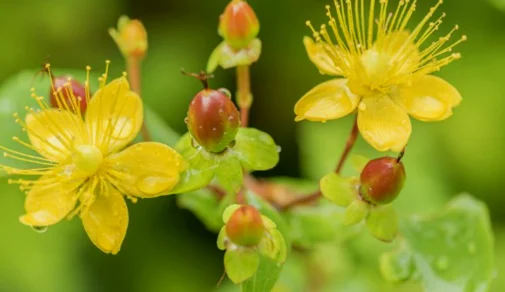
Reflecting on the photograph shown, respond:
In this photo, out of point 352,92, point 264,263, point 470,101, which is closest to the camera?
point 264,263

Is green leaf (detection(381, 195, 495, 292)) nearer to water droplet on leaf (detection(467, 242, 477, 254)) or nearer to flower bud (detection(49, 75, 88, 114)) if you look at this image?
water droplet on leaf (detection(467, 242, 477, 254))

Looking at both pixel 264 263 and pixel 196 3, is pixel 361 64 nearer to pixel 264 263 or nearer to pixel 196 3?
pixel 264 263

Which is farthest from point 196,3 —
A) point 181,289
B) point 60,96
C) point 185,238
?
point 60,96

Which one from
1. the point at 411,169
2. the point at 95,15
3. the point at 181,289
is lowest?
the point at 181,289

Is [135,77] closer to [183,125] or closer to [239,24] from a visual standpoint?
[239,24]

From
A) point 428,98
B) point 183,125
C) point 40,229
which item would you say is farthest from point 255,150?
point 183,125

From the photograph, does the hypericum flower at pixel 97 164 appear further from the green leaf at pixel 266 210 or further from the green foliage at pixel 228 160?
the green leaf at pixel 266 210
